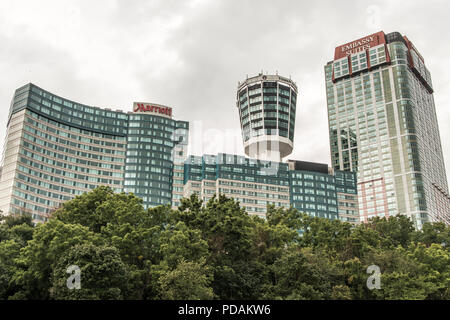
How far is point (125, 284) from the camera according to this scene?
52125 mm

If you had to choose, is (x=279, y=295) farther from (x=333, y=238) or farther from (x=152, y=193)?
(x=152, y=193)

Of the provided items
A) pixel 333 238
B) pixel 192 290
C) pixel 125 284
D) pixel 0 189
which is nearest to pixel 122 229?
pixel 125 284

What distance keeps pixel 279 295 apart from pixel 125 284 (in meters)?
20.4

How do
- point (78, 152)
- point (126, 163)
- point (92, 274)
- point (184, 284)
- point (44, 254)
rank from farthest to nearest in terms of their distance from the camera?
point (126, 163), point (78, 152), point (44, 254), point (184, 284), point (92, 274)

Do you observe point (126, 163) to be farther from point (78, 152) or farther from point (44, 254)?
point (44, 254)

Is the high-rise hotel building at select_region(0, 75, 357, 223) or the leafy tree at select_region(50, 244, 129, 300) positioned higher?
the high-rise hotel building at select_region(0, 75, 357, 223)

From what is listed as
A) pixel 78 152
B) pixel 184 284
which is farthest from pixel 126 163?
pixel 184 284

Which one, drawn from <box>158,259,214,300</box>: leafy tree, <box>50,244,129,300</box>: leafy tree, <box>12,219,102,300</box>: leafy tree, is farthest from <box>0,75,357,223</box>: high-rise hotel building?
<box>158,259,214,300</box>: leafy tree

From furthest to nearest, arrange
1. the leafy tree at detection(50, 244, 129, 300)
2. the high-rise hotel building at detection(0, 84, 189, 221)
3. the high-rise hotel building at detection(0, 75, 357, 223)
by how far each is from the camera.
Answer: the high-rise hotel building at detection(0, 75, 357, 223) < the high-rise hotel building at detection(0, 84, 189, 221) < the leafy tree at detection(50, 244, 129, 300)

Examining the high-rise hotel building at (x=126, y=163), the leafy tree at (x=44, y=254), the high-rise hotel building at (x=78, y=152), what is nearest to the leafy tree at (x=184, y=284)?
the leafy tree at (x=44, y=254)

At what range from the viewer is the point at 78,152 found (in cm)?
18762

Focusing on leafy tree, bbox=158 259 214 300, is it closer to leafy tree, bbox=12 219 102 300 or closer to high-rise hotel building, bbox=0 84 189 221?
leafy tree, bbox=12 219 102 300

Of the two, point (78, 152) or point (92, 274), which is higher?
point (78, 152)

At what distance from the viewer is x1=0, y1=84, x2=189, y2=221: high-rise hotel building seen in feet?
547
